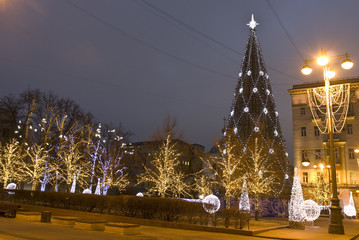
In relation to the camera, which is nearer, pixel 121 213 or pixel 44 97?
pixel 121 213

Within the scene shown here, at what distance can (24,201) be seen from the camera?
94.2ft

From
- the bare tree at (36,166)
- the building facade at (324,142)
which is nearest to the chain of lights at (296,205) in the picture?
the bare tree at (36,166)

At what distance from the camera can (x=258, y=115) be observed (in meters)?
36.2

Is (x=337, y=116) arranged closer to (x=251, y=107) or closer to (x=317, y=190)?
(x=317, y=190)

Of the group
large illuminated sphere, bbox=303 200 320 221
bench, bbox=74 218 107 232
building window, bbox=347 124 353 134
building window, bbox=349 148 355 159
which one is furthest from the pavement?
building window, bbox=347 124 353 134

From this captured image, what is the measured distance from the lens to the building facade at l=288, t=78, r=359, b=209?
5425cm

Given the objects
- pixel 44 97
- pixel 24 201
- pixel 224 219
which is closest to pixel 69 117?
pixel 44 97

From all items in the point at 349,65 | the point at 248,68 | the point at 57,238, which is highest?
the point at 248,68

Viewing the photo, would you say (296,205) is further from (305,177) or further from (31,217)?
(305,177)

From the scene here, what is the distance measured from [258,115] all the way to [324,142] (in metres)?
27.4

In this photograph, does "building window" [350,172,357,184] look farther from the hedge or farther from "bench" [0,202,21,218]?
"bench" [0,202,21,218]

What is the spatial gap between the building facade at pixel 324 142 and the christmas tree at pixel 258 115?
16567 mm

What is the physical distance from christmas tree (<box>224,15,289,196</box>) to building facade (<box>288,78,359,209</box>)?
54.4ft

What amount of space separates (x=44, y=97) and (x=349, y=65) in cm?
3635
